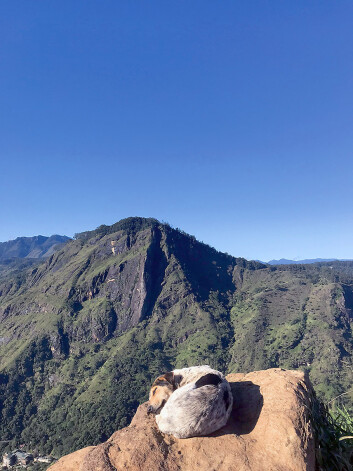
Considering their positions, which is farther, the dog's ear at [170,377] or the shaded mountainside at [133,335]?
the shaded mountainside at [133,335]

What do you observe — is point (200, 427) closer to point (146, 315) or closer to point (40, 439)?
point (40, 439)

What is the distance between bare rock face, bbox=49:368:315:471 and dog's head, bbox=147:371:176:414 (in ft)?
1.19

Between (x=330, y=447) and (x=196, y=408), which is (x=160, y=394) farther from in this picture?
(x=330, y=447)

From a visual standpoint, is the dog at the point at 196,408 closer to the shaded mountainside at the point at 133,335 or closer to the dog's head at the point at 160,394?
the dog's head at the point at 160,394

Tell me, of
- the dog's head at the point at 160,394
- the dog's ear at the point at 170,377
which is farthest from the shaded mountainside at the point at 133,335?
the dog's head at the point at 160,394

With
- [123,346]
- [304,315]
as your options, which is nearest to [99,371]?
[123,346]

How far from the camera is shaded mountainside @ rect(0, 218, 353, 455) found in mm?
106738

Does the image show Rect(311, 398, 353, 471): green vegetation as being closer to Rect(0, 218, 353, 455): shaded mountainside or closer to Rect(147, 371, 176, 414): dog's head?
Rect(147, 371, 176, 414): dog's head

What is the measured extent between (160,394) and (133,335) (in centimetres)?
15129

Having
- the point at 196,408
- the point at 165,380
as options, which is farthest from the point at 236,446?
the point at 165,380

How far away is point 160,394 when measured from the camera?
8180mm

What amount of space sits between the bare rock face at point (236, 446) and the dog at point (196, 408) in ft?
0.62

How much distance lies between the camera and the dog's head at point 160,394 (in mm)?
8016

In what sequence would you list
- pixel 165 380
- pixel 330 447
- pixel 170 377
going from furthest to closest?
pixel 170 377 → pixel 165 380 → pixel 330 447
